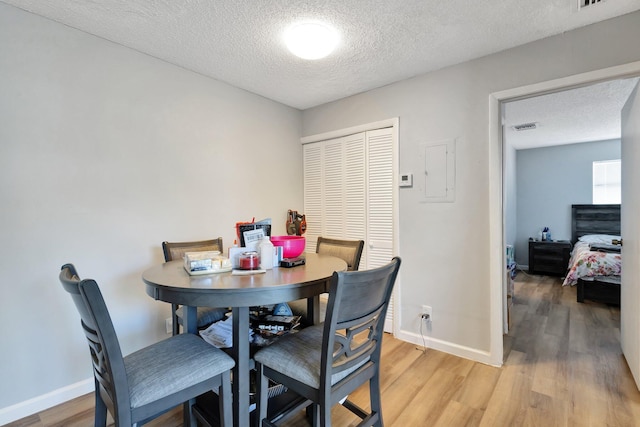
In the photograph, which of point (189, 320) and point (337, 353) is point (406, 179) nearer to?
point (337, 353)

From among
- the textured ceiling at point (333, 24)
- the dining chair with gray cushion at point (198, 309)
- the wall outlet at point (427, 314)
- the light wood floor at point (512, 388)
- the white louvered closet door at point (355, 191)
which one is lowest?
the light wood floor at point (512, 388)

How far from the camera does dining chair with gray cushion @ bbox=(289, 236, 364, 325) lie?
1.98 metres

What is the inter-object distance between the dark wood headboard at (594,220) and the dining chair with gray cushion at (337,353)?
605 centimetres

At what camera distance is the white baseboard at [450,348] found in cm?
235

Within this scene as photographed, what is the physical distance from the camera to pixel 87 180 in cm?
203

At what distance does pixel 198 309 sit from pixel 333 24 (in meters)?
1.98

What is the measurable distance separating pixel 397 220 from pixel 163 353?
7.03 ft

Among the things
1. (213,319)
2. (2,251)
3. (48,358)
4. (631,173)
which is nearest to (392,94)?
(631,173)

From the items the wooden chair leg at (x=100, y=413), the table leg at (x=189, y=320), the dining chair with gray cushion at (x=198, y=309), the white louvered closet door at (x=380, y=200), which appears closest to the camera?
the wooden chair leg at (x=100, y=413)

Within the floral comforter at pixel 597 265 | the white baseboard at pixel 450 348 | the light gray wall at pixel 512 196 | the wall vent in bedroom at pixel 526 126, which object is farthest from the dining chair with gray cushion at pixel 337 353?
the light gray wall at pixel 512 196

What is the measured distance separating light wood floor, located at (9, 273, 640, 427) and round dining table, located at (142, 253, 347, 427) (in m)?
0.64

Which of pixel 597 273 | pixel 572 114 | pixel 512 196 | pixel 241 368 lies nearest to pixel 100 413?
pixel 241 368

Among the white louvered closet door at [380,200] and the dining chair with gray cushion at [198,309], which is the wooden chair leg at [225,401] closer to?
the dining chair with gray cushion at [198,309]

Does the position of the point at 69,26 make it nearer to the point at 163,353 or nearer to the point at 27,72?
the point at 27,72
